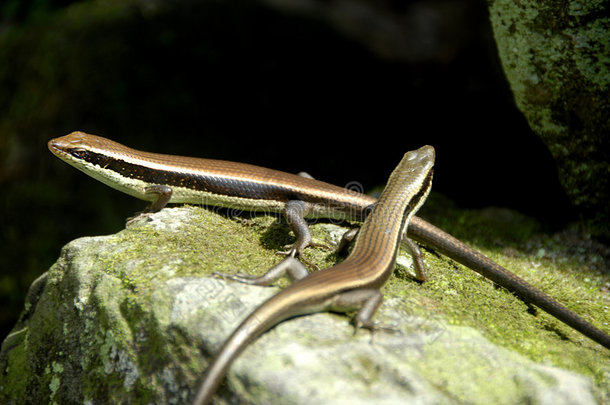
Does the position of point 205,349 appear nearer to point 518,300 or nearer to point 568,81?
point 518,300

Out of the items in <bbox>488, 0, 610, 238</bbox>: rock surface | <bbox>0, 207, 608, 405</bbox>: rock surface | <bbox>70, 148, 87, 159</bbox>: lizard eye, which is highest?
<bbox>488, 0, 610, 238</bbox>: rock surface

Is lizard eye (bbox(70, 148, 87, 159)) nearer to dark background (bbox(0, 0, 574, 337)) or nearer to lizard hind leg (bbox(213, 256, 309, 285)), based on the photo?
lizard hind leg (bbox(213, 256, 309, 285))

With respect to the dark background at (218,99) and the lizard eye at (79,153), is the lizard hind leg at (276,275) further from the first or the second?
the dark background at (218,99)

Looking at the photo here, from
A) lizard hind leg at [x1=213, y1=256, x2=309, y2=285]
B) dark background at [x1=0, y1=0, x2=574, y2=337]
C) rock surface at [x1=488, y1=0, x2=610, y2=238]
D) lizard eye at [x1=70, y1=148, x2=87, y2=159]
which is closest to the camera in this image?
lizard hind leg at [x1=213, y1=256, x2=309, y2=285]

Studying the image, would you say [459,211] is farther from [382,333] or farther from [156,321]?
[156,321]

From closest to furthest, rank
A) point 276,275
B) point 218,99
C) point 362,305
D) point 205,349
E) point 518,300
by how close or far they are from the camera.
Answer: point 205,349 → point 362,305 → point 276,275 → point 518,300 → point 218,99

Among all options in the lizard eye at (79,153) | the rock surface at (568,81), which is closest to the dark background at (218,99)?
the rock surface at (568,81)

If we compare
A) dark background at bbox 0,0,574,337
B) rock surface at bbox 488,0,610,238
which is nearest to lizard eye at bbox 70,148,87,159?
dark background at bbox 0,0,574,337

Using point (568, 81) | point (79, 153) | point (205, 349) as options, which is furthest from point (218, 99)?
point (205, 349)
